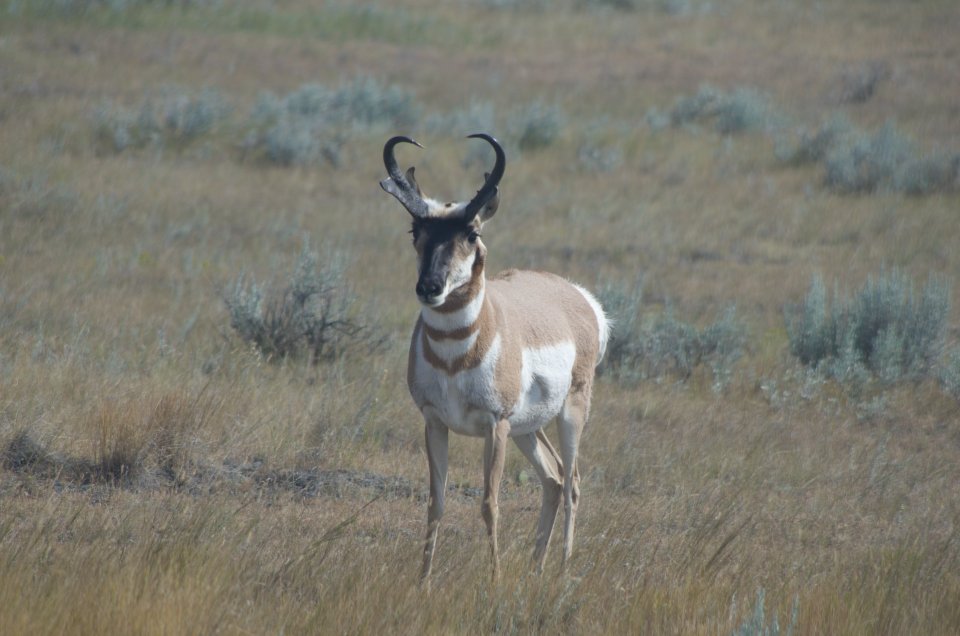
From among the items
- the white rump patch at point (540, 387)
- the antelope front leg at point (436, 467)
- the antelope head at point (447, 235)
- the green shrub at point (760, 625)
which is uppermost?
the antelope head at point (447, 235)

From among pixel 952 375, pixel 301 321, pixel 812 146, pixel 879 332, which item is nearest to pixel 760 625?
pixel 952 375

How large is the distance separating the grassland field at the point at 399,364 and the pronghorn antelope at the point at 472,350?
54 cm

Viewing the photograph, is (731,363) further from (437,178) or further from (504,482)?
(437,178)

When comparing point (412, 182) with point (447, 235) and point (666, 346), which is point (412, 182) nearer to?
point (447, 235)

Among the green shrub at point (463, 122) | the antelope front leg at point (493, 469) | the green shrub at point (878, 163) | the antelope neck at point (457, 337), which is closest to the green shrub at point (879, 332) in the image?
the antelope front leg at point (493, 469)

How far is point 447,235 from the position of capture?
18.2ft

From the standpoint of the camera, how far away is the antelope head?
213 inches

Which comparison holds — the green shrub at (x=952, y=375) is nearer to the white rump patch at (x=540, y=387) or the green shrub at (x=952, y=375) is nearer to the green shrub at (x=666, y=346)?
the green shrub at (x=666, y=346)

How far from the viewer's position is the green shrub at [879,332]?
10.7 meters

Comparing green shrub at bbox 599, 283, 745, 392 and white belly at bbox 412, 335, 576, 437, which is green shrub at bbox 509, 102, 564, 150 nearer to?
green shrub at bbox 599, 283, 745, 392

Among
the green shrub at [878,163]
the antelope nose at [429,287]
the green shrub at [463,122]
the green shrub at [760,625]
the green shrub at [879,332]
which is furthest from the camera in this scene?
the green shrub at [463,122]

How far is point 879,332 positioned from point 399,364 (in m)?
4.68

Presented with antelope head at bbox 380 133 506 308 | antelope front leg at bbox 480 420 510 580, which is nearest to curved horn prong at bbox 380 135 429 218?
antelope head at bbox 380 133 506 308

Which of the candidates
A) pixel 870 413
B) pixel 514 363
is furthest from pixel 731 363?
pixel 514 363
